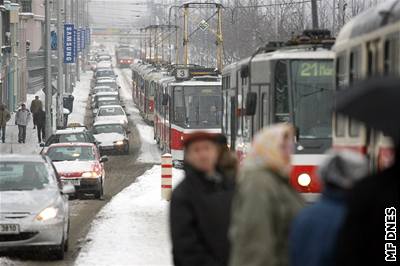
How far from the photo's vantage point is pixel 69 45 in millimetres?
66375

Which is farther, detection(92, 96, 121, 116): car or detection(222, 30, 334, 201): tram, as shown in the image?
detection(92, 96, 121, 116): car

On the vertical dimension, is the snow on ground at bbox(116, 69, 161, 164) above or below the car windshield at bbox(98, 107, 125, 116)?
below

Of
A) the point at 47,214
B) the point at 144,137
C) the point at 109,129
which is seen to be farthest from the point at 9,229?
the point at 144,137

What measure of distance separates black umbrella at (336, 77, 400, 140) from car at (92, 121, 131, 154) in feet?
149

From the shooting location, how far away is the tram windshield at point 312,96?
2017 centimetres

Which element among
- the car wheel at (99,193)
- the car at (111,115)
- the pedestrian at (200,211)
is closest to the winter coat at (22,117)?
the car at (111,115)

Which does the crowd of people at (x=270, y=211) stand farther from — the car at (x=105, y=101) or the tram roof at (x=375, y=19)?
the car at (x=105, y=101)

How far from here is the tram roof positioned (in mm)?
12438

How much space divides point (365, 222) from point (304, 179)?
14.0 meters

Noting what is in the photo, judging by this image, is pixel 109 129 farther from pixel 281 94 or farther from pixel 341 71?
pixel 341 71

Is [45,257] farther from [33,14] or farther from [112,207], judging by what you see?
[33,14]

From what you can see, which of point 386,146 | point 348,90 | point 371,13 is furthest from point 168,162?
point 348,90

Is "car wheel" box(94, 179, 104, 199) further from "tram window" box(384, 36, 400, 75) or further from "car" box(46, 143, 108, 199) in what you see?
"tram window" box(384, 36, 400, 75)

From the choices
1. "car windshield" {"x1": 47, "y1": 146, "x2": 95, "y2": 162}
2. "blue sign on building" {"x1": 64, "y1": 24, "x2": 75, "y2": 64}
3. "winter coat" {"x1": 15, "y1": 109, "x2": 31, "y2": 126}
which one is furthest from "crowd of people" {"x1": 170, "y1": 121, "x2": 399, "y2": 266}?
"blue sign on building" {"x1": 64, "y1": 24, "x2": 75, "y2": 64}
